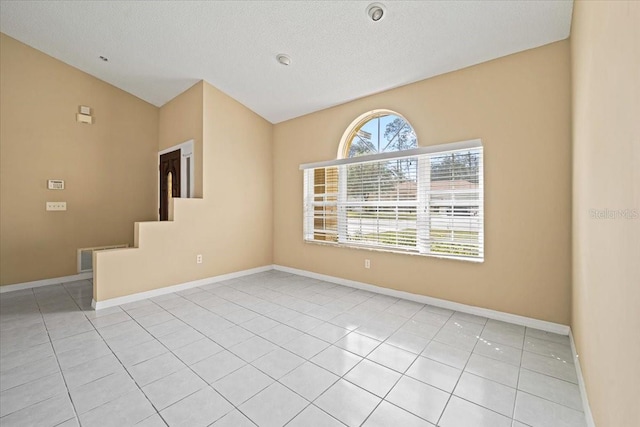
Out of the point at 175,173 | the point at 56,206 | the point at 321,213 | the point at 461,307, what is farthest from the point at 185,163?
the point at 461,307

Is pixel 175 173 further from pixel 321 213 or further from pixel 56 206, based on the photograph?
pixel 321 213

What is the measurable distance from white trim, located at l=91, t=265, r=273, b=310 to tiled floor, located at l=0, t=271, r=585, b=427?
0.49 feet

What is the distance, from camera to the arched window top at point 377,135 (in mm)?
3529

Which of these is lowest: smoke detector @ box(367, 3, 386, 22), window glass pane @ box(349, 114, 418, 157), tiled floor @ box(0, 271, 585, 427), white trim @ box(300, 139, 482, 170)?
tiled floor @ box(0, 271, 585, 427)

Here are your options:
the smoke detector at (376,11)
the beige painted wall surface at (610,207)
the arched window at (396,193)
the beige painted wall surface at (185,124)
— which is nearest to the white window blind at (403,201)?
the arched window at (396,193)

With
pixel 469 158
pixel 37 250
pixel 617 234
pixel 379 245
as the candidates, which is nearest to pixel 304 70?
pixel 469 158

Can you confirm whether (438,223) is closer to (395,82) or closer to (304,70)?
(395,82)

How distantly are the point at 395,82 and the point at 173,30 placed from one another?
2606 millimetres

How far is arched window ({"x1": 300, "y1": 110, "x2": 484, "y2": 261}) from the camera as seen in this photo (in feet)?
9.78

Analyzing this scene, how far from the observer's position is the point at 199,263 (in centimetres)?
406

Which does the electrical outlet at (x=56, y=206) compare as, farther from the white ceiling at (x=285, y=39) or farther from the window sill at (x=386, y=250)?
the window sill at (x=386, y=250)

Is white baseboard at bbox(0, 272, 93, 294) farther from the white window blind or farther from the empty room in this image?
the white window blind

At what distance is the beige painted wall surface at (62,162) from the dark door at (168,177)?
0.25 m

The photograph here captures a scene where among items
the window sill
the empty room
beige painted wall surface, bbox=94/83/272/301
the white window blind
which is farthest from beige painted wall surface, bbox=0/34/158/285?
the window sill
